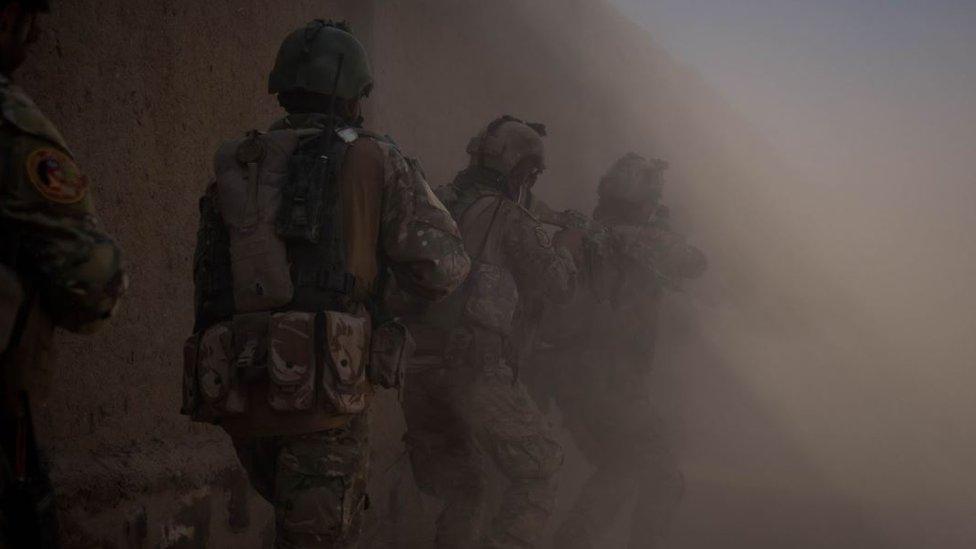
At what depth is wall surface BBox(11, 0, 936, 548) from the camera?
9.51 ft

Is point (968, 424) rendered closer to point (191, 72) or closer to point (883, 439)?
point (883, 439)

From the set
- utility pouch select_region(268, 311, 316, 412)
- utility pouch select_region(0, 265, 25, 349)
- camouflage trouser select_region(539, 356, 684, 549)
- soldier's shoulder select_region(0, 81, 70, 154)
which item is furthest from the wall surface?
utility pouch select_region(0, 265, 25, 349)

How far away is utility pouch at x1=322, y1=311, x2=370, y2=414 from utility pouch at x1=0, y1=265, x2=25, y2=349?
0.81 meters

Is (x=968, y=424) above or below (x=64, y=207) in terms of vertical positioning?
below

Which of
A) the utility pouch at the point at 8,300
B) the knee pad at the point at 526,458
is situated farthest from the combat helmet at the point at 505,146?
the utility pouch at the point at 8,300

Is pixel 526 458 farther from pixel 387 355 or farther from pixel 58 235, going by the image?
pixel 58 235

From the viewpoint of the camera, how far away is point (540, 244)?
3.79 metres

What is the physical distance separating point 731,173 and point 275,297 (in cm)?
711

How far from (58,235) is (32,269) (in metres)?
0.07

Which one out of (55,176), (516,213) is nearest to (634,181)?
(516,213)

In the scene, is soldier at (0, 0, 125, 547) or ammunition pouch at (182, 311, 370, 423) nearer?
soldier at (0, 0, 125, 547)

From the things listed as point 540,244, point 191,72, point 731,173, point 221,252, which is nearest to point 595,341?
point 540,244

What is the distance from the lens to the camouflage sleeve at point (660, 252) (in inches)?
201

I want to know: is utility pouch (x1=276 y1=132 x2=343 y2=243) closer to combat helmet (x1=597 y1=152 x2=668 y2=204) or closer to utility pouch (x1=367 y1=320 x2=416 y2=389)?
utility pouch (x1=367 y1=320 x2=416 y2=389)
